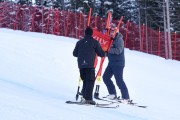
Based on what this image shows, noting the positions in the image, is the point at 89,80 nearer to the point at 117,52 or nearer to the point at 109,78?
the point at 117,52

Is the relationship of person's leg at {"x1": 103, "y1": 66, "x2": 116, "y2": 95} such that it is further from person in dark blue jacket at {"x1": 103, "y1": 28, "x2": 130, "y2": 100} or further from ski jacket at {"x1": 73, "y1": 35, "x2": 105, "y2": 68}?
ski jacket at {"x1": 73, "y1": 35, "x2": 105, "y2": 68}

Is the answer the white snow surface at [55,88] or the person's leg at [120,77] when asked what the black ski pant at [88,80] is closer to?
the white snow surface at [55,88]

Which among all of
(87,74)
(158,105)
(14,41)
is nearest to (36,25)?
(14,41)

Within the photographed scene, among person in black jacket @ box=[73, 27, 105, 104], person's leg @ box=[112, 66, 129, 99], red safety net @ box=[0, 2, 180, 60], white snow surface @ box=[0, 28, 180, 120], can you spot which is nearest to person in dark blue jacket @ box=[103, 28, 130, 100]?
person's leg @ box=[112, 66, 129, 99]

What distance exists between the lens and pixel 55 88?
10.6 metres

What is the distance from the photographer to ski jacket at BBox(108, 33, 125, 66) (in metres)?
9.46

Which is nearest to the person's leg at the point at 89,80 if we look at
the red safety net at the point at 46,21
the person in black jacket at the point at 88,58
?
the person in black jacket at the point at 88,58

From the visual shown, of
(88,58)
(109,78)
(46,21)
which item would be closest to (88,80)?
(88,58)

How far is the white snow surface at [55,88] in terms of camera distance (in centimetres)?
676

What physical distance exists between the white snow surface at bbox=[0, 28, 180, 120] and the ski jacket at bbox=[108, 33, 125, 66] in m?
0.96

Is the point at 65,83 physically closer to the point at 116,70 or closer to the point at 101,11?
the point at 116,70

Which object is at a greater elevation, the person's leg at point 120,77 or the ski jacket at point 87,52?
the ski jacket at point 87,52

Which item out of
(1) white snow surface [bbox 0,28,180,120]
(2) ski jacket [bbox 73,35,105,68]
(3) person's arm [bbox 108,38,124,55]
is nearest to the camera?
Answer: (1) white snow surface [bbox 0,28,180,120]

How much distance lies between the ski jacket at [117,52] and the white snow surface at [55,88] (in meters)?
0.96
